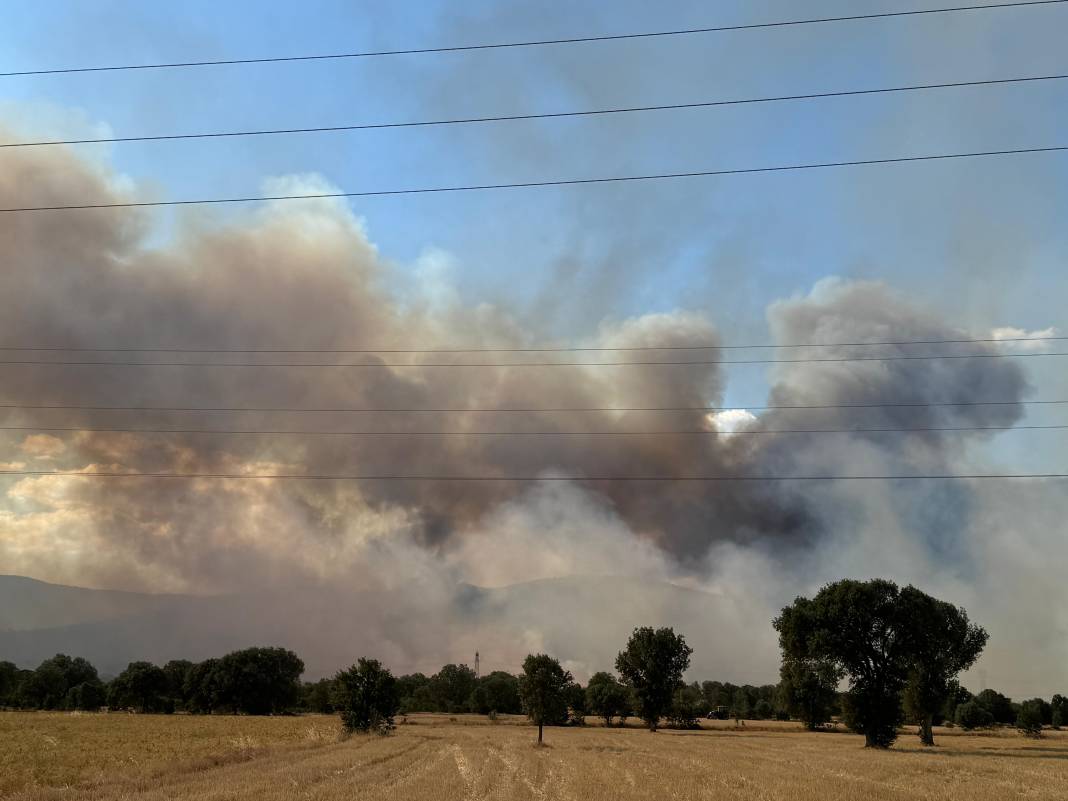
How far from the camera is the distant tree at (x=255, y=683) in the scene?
594ft

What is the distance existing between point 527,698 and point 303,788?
42280mm

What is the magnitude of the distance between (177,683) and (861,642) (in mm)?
178060

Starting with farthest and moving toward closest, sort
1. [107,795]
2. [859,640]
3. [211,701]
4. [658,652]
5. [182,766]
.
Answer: [211,701] → [658,652] → [859,640] → [182,766] → [107,795]

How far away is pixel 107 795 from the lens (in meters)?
31.2

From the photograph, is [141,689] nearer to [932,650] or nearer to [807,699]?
[807,699]

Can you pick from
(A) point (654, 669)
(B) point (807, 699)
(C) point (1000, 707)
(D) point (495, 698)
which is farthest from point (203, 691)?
(C) point (1000, 707)

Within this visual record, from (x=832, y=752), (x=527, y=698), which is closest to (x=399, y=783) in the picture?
(x=527, y=698)

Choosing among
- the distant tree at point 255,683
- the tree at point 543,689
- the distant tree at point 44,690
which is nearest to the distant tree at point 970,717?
the tree at point 543,689

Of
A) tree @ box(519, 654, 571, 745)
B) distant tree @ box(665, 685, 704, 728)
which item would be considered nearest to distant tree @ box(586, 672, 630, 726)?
distant tree @ box(665, 685, 704, 728)

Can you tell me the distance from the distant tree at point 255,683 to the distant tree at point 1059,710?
18569 cm

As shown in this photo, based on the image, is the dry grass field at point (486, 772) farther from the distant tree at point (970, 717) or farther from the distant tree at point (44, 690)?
the distant tree at point (44, 690)

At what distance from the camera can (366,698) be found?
83938 mm

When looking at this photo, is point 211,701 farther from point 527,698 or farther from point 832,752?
point 832,752

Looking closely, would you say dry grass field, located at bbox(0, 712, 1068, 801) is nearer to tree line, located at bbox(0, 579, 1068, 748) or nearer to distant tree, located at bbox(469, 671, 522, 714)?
tree line, located at bbox(0, 579, 1068, 748)
